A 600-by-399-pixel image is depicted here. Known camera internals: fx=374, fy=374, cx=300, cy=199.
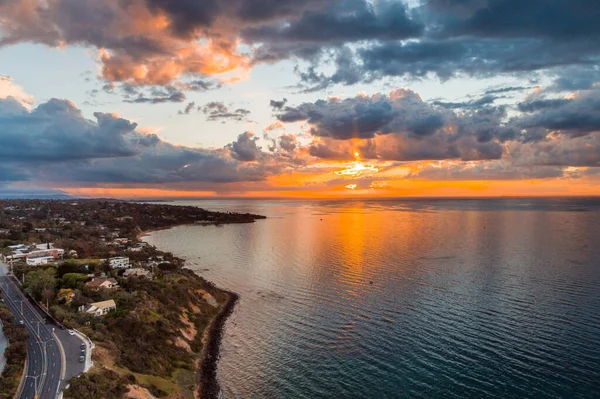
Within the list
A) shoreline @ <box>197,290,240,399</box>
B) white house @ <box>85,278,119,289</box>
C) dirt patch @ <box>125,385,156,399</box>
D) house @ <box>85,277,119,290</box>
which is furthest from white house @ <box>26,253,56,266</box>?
dirt patch @ <box>125,385,156,399</box>

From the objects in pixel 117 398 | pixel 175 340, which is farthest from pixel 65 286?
pixel 117 398

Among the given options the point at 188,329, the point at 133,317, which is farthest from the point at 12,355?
the point at 188,329

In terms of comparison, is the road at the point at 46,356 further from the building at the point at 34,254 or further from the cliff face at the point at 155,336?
the building at the point at 34,254

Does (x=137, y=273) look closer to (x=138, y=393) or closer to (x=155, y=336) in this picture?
(x=155, y=336)

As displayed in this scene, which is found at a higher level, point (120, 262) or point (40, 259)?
point (40, 259)

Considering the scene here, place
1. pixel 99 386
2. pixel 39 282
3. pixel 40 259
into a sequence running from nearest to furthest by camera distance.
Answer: pixel 99 386 < pixel 39 282 < pixel 40 259

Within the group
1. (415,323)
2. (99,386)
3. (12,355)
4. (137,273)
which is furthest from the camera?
(137,273)

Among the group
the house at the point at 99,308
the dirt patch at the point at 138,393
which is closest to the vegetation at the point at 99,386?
the dirt patch at the point at 138,393
